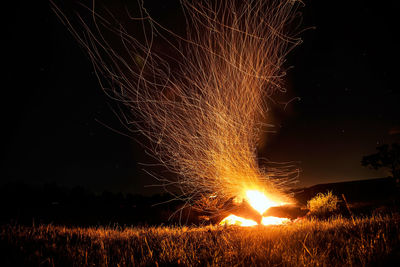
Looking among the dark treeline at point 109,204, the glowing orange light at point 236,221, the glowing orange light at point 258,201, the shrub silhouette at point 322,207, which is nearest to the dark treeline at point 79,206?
the dark treeline at point 109,204

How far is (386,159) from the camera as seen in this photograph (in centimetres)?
1555

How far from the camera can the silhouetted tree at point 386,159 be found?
14.9m

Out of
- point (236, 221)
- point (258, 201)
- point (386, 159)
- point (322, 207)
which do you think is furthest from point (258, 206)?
point (386, 159)

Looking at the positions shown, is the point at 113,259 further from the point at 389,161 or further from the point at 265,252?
the point at 389,161

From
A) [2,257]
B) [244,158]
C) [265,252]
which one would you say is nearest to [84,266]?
[2,257]

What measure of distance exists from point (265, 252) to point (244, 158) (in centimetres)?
703

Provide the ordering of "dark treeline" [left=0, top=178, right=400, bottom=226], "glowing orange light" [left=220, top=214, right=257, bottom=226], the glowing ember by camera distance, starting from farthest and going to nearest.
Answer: "dark treeline" [left=0, top=178, right=400, bottom=226]
the glowing ember
"glowing orange light" [left=220, top=214, right=257, bottom=226]

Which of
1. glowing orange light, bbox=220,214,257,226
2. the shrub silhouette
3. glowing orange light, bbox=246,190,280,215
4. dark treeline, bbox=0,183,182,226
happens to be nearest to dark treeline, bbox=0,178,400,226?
dark treeline, bbox=0,183,182,226

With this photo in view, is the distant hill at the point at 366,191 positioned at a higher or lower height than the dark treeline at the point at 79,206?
higher

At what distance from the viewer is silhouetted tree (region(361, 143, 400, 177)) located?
14.9 m

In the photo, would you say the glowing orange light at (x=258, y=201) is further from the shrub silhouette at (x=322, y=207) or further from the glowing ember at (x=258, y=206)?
the shrub silhouette at (x=322, y=207)

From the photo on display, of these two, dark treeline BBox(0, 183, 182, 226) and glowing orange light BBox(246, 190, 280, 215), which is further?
dark treeline BBox(0, 183, 182, 226)

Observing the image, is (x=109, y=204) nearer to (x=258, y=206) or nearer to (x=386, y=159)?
(x=258, y=206)

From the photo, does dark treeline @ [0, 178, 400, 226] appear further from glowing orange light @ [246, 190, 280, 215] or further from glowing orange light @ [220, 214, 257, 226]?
glowing orange light @ [246, 190, 280, 215]
